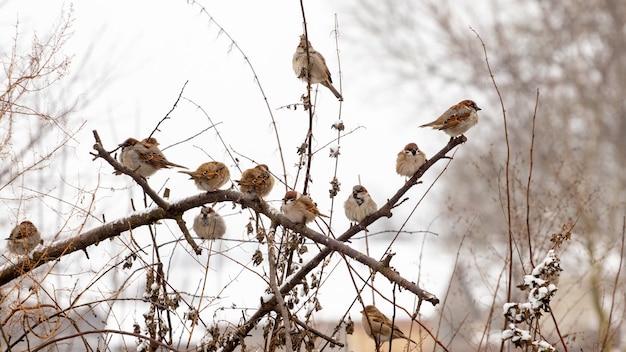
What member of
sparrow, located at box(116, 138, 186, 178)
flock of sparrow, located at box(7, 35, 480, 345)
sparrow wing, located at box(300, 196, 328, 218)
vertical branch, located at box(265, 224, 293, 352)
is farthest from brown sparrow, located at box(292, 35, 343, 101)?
vertical branch, located at box(265, 224, 293, 352)

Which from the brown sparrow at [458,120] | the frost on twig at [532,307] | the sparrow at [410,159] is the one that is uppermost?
the brown sparrow at [458,120]

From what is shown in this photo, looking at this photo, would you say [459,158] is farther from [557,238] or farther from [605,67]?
[557,238]

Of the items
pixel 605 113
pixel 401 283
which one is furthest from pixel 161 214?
pixel 605 113

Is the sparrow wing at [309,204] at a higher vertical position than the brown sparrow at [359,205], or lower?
lower

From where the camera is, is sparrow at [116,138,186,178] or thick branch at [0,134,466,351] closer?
thick branch at [0,134,466,351]

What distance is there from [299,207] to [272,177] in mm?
690

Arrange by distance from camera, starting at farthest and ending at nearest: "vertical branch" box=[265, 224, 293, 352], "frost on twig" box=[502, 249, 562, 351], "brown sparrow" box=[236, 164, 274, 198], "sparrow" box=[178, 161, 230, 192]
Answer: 1. "sparrow" box=[178, 161, 230, 192]
2. "brown sparrow" box=[236, 164, 274, 198]
3. "vertical branch" box=[265, 224, 293, 352]
4. "frost on twig" box=[502, 249, 562, 351]

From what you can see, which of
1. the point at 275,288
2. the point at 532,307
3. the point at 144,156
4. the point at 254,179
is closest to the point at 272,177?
the point at 254,179

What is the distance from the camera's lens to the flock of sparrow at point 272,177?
4727mm

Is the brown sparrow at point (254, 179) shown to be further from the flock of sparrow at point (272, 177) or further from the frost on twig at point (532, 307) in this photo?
the frost on twig at point (532, 307)

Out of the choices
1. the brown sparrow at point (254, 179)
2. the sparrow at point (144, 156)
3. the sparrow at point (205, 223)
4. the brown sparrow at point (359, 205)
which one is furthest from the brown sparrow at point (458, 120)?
the sparrow at point (144, 156)

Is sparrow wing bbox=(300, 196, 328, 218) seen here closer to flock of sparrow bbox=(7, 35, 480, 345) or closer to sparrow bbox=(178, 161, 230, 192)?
flock of sparrow bbox=(7, 35, 480, 345)

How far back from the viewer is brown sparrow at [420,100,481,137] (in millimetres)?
5809

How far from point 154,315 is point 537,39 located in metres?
16.8
